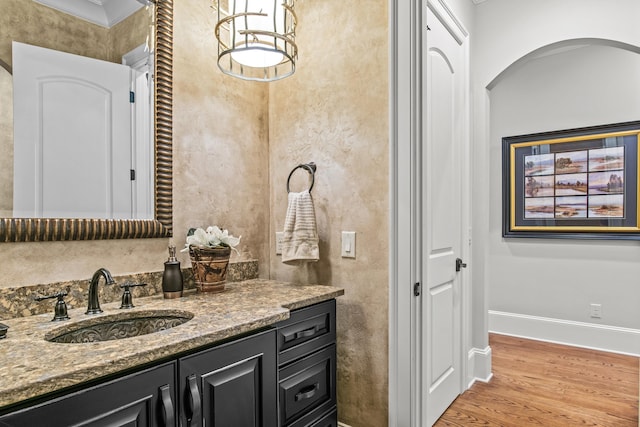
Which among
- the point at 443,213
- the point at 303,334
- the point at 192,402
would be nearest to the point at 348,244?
the point at 303,334

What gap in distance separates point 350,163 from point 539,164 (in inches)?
103

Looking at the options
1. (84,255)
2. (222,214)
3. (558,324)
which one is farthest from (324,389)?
(558,324)

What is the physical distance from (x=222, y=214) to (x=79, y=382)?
1153mm

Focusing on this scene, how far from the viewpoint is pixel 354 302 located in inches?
71.8

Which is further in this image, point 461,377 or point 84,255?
point 461,377

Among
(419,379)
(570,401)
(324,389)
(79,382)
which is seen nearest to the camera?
(79,382)

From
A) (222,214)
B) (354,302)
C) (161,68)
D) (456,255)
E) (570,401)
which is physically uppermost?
(161,68)

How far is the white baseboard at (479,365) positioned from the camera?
2715mm

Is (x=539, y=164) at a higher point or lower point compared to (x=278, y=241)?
higher

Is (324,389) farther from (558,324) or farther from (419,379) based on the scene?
(558,324)

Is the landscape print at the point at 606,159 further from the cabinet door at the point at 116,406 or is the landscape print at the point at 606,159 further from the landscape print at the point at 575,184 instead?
the cabinet door at the point at 116,406

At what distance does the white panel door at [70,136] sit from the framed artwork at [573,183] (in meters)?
3.46

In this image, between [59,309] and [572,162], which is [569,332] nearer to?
[572,162]

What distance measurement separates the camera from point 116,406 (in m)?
0.90
